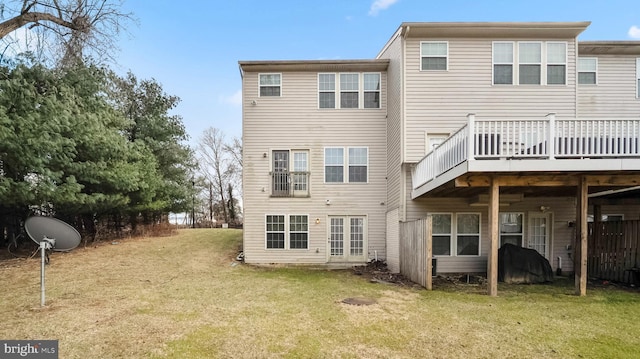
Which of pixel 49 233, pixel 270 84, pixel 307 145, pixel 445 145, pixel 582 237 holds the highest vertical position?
pixel 270 84

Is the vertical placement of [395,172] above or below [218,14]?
below

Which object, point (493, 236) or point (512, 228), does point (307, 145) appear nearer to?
point (493, 236)

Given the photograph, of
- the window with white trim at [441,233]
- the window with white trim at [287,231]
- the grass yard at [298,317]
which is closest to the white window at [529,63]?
the window with white trim at [441,233]

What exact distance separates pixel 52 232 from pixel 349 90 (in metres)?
9.39

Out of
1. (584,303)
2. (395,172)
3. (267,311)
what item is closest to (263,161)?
(395,172)

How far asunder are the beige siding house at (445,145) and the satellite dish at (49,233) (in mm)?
6268

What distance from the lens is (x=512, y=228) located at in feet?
35.5

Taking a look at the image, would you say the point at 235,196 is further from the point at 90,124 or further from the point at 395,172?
the point at 395,172

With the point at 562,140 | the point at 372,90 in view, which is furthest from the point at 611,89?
the point at 372,90

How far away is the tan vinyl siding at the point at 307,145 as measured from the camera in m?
12.1

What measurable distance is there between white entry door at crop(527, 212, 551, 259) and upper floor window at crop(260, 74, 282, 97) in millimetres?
9330

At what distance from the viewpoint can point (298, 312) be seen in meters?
6.28

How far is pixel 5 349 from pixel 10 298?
337 cm

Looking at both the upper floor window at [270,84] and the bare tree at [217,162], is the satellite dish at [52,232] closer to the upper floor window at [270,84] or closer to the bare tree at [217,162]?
the upper floor window at [270,84]
